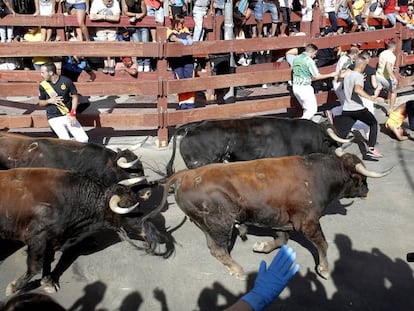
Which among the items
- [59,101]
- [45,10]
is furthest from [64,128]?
[45,10]

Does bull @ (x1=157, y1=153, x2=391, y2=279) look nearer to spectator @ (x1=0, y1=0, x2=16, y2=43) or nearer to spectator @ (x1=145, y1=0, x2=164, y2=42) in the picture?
spectator @ (x1=145, y1=0, x2=164, y2=42)

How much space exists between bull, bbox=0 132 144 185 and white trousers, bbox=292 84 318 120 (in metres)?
4.13

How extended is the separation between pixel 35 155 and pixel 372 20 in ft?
36.8

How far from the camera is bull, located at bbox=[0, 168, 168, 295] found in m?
5.24

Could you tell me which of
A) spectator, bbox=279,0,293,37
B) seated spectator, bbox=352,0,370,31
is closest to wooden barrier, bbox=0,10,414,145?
spectator, bbox=279,0,293,37

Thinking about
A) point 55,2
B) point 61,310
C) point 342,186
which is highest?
point 55,2

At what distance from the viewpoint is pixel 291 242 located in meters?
6.25

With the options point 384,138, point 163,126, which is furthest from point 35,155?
point 384,138

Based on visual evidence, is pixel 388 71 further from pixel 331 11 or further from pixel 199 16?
pixel 199 16

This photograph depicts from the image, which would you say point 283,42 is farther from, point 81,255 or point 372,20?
point 81,255

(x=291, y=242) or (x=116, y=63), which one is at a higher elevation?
(x=116, y=63)

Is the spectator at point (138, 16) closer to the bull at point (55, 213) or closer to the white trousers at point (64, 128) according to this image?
the white trousers at point (64, 128)

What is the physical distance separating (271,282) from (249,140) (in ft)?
14.3

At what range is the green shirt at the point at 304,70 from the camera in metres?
9.39
